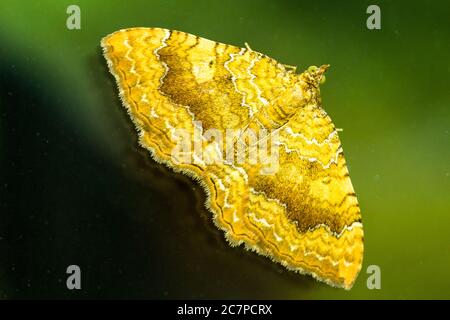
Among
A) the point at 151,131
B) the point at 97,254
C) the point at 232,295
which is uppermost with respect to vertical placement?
the point at 151,131

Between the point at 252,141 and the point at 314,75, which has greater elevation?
the point at 314,75

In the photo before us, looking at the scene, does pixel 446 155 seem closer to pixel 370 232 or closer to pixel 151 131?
pixel 370 232

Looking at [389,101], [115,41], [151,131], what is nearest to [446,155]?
[389,101]
